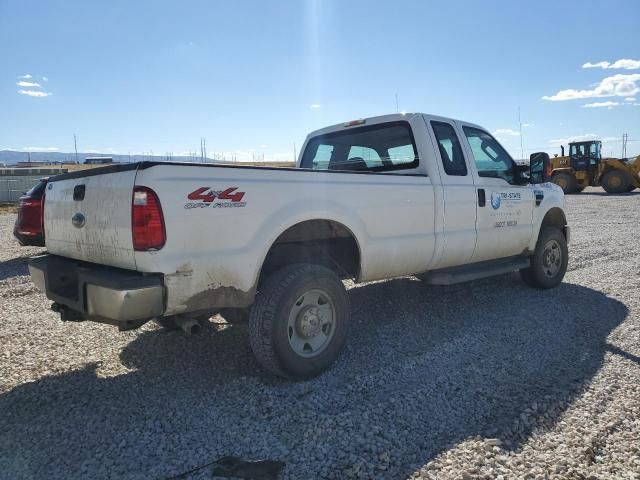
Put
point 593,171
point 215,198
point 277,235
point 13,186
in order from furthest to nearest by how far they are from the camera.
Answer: point 593,171, point 13,186, point 277,235, point 215,198

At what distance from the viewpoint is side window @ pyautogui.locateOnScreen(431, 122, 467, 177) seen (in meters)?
4.66

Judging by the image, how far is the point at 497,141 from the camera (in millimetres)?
5512

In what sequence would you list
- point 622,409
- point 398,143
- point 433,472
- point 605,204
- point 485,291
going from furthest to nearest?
point 605,204 → point 485,291 → point 398,143 → point 622,409 → point 433,472

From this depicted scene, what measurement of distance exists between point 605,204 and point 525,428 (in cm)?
1921

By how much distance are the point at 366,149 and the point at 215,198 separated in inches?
103

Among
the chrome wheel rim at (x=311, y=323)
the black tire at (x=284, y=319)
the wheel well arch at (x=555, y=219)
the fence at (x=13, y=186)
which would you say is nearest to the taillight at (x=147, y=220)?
the black tire at (x=284, y=319)

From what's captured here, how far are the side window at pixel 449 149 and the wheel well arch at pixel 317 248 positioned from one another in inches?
53.1

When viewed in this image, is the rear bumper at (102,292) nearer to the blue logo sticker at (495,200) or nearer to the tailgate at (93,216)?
the tailgate at (93,216)

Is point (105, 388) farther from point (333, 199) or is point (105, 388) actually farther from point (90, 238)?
point (333, 199)

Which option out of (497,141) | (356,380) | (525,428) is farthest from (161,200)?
(497,141)

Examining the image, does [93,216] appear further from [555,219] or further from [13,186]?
[13,186]

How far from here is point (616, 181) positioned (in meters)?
24.0

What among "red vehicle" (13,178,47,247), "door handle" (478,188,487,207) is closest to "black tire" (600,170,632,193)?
"door handle" (478,188,487,207)

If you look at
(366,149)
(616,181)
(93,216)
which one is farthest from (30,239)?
(616,181)
